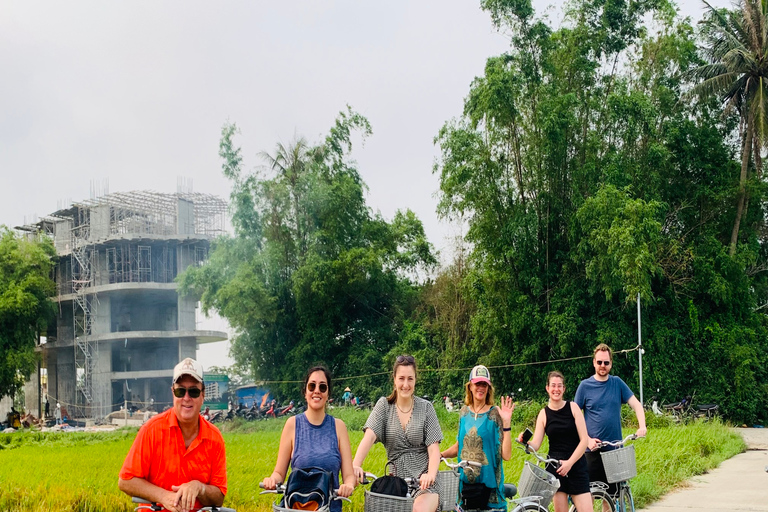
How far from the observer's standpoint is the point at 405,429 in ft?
14.7

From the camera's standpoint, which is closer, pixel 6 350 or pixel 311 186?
pixel 311 186

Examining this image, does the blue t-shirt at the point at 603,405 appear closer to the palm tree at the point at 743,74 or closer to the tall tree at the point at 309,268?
the palm tree at the point at 743,74

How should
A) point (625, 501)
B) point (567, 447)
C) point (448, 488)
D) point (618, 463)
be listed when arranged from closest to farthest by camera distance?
point (448, 488), point (567, 447), point (618, 463), point (625, 501)

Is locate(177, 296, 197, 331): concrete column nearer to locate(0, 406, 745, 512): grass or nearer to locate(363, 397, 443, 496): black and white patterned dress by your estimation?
locate(0, 406, 745, 512): grass

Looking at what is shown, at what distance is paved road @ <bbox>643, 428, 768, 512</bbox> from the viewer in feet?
29.3

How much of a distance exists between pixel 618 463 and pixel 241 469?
7.16m

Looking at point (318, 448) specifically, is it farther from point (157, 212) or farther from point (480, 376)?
point (157, 212)

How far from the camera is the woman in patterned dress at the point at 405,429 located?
4438 mm

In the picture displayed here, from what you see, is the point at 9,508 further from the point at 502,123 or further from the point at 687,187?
the point at 687,187

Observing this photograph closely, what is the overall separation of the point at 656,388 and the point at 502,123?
9902mm

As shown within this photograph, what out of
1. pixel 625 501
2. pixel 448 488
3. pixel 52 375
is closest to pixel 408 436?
pixel 448 488

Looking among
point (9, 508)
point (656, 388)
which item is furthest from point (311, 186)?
point (9, 508)

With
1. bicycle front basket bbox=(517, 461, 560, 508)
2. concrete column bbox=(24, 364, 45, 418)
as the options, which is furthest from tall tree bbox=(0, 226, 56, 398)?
bicycle front basket bbox=(517, 461, 560, 508)

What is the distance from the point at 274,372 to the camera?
120 feet
